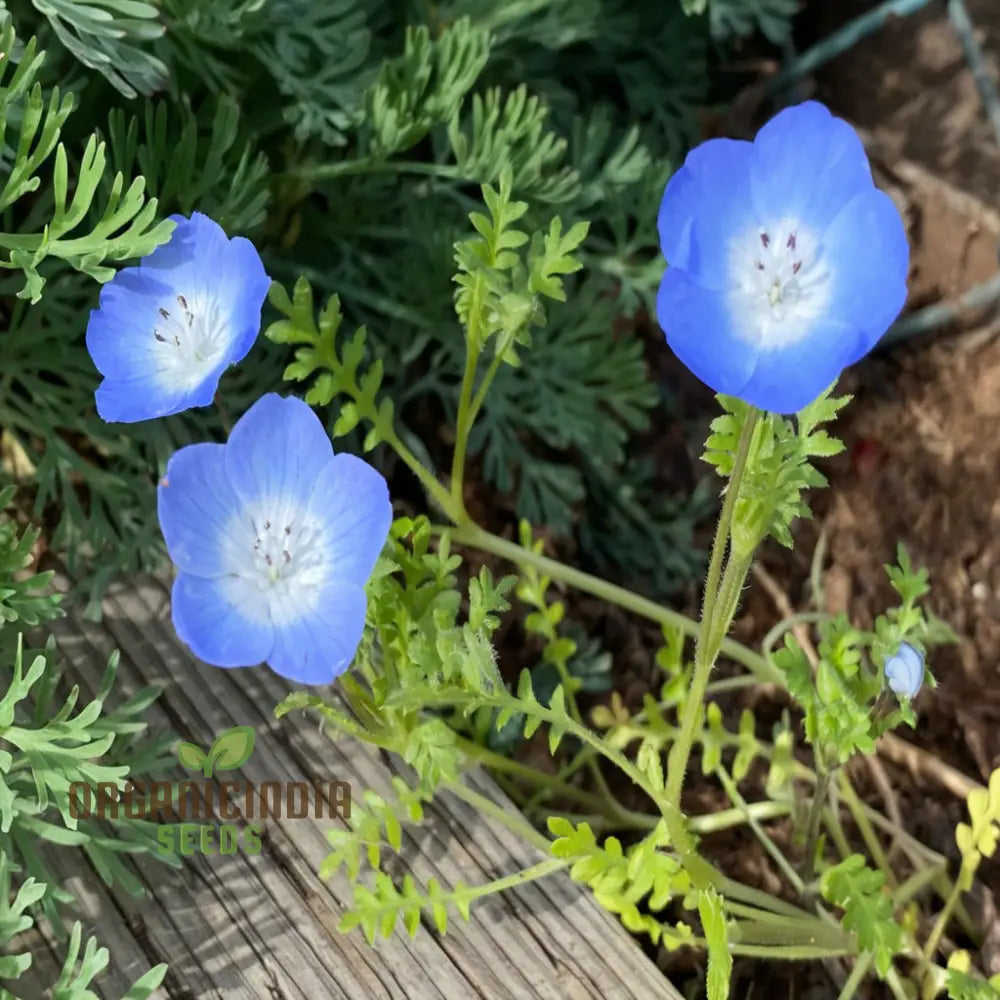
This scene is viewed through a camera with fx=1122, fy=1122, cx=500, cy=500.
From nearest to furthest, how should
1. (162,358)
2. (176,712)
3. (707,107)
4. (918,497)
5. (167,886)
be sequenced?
(162,358), (167,886), (176,712), (918,497), (707,107)

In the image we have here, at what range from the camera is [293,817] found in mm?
1001

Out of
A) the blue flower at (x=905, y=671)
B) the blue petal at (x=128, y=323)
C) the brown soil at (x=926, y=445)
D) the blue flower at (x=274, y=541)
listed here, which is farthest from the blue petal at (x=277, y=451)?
the brown soil at (x=926, y=445)

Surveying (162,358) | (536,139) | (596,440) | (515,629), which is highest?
(536,139)

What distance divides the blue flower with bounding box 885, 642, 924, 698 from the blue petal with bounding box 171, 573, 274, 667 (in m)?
0.46

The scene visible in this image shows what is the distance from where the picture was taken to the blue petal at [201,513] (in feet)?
2.39

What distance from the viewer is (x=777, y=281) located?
722 millimetres

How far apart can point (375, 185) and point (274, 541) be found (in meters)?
0.61

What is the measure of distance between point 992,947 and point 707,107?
1.16 metres

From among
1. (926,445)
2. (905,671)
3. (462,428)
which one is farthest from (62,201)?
(926,445)

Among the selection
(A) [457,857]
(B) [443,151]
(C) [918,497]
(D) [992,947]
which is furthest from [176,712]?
(C) [918,497]

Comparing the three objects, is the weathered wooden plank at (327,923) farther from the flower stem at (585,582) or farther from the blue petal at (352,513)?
the blue petal at (352,513)

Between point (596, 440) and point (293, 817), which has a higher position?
point (596, 440)

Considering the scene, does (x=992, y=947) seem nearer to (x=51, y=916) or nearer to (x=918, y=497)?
(x=918, y=497)

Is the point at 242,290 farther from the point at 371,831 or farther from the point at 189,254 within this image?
the point at 371,831
